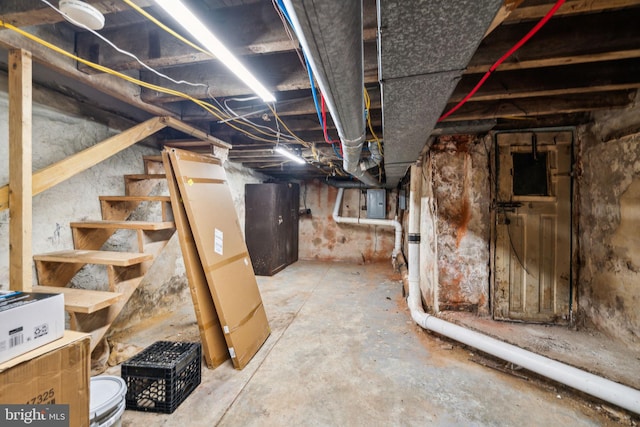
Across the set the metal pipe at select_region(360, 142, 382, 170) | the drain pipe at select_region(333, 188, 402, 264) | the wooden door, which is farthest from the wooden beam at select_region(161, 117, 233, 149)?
the drain pipe at select_region(333, 188, 402, 264)

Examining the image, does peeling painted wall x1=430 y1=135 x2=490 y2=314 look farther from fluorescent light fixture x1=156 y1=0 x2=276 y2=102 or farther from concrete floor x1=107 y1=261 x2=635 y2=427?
fluorescent light fixture x1=156 y1=0 x2=276 y2=102

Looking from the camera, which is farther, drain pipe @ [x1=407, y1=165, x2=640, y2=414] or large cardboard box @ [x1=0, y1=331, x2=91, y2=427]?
drain pipe @ [x1=407, y1=165, x2=640, y2=414]

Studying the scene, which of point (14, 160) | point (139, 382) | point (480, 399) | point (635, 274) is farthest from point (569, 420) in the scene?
point (14, 160)

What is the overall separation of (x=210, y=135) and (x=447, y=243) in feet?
8.89

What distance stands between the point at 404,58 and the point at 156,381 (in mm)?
2145

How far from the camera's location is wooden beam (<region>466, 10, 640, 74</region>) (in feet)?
4.10

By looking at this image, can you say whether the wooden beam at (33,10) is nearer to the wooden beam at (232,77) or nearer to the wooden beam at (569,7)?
the wooden beam at (232,77)

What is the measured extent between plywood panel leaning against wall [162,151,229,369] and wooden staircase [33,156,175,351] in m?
0.10

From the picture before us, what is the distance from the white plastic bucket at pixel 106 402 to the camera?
1.18 m

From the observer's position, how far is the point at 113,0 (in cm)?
103

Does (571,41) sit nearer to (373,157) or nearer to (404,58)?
(404,58)

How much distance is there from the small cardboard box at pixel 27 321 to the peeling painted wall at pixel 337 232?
5526mm

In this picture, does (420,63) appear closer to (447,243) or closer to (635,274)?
(447,243)

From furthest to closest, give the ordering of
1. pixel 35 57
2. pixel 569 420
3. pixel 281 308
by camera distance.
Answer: pixel 281 308, pixel 569 420, pixel 35 57
